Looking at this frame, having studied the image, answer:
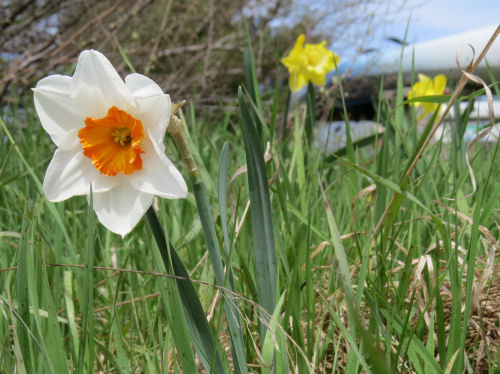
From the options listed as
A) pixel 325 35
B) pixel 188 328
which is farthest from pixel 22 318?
pixel 325 35

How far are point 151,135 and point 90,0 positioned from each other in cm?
319

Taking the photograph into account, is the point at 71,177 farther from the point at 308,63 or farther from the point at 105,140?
the point at 308,63

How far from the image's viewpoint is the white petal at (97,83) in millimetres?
463

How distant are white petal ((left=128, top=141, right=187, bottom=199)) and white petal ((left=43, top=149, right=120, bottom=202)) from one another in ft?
0.10

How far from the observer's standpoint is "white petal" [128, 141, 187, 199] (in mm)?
434

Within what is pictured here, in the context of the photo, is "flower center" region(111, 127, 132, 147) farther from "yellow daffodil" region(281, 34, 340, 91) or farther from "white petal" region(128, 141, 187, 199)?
"yellow daffodil" region(281, 34, 340, 91)

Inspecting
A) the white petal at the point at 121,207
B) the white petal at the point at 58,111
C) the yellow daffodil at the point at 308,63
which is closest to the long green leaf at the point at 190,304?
the white petal at the point at 121,207

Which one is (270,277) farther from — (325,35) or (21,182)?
(325,35)

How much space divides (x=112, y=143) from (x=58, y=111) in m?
0.06

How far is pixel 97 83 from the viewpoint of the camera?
0.46 m

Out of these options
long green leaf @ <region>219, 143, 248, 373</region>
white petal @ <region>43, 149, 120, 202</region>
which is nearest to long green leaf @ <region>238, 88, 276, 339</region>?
long green leaf @ <region>219, 143, 248, 373</region>

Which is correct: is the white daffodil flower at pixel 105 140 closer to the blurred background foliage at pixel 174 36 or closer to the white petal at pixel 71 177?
the white petal at pixel 71 177

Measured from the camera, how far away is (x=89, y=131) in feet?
1.60

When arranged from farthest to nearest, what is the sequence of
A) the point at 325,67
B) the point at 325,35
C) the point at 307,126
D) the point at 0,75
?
the point at 325,35, the point at 0,75, the point at 325,67, the point at 307,126
